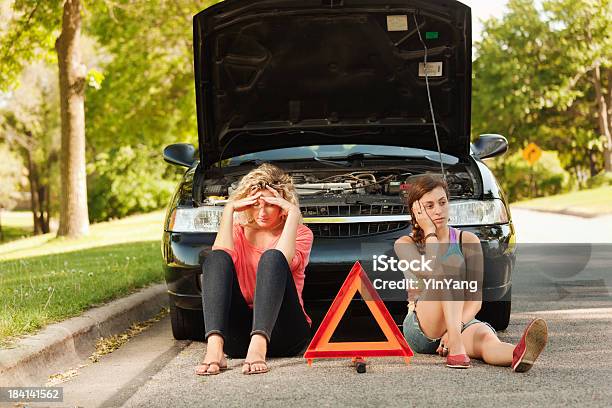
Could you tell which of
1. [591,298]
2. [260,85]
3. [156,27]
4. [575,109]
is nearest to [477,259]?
[260,85]

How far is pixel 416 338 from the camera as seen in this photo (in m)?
5.62

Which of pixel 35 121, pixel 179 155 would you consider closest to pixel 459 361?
pixel 179 155

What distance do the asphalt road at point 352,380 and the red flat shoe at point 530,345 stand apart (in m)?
0.08

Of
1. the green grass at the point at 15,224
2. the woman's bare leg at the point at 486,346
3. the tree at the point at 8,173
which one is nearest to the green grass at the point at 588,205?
the woman's bare leg at the point at 486,346

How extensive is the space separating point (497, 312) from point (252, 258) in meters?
1.79

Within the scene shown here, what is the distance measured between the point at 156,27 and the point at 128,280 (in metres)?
18.8

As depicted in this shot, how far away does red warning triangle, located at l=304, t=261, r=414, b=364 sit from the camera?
211 inches

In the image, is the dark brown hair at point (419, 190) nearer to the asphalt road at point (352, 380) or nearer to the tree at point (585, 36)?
the asphalt road at point (352, 380)

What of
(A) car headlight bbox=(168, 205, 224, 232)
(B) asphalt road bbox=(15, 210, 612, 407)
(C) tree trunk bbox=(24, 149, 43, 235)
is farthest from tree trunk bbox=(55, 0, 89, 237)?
(C) tree trunk bbox=(24, 149, 43, 235)

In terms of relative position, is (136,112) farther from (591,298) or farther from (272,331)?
(272,331)

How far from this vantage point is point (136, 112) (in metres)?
29.6

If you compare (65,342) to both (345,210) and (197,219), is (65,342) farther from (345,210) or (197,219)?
(345,210)

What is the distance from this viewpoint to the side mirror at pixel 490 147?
7.37 meters

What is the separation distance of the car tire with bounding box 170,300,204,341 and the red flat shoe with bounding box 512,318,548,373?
2173mm
